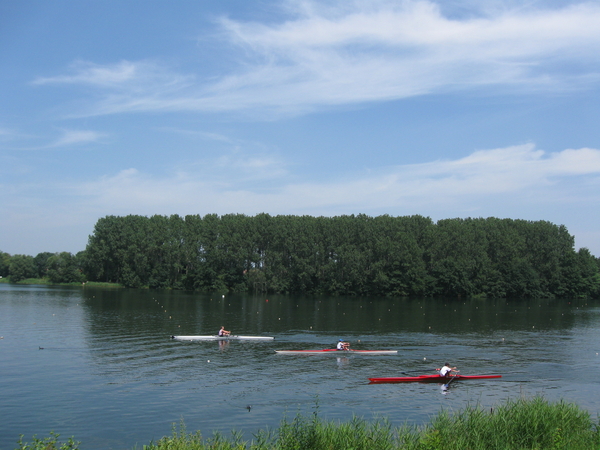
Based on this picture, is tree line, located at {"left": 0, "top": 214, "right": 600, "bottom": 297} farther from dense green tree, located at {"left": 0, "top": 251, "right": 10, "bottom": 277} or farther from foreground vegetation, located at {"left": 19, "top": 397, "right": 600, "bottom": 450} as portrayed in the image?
foreground vegetation, located at {"left": 19, "top": 397, "right": 600, "bottom": 450}

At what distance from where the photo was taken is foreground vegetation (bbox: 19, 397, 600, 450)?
49.4ft

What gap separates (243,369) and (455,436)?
1979cm

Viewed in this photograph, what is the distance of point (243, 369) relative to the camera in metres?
33.8

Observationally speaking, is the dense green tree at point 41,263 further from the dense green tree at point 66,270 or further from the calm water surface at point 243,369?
the calm water surface at point 243,369

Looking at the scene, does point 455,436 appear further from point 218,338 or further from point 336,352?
point 218,338

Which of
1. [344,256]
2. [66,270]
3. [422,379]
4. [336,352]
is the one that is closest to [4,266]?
[66,270]

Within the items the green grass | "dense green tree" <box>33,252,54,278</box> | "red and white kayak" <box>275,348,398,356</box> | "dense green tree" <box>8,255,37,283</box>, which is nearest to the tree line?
"dense green tree" <box>33,252,54,278</box>

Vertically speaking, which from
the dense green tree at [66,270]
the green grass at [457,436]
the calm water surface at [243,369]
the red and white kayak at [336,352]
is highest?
the dense green tree at [66,270]

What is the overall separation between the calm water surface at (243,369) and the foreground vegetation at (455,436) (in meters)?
5.81

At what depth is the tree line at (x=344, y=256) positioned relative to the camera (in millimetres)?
107625

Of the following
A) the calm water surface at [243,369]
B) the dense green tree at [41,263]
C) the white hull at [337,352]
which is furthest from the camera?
the dense green tree at [41,263]

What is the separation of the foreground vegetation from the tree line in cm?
9013

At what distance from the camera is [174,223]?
12338 centimetres

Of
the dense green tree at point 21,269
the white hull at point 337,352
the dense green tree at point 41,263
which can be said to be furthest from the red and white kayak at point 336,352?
the dense green tree at point 21,269
